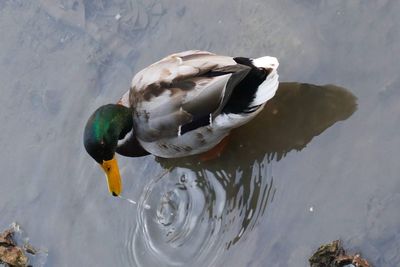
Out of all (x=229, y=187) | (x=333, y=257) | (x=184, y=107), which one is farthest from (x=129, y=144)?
(x=333, y=257)

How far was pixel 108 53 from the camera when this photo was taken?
582cm

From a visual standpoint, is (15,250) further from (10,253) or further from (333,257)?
(333,257)

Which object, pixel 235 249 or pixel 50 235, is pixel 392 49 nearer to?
pixel 235 249

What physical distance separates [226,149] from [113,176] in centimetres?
75

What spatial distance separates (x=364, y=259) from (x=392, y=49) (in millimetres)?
1337

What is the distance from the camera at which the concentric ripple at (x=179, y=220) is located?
4773 mm

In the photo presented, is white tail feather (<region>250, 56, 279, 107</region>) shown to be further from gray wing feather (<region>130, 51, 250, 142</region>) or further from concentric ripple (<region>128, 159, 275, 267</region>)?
concentric ripple (<region>128, 159, 275, 267</region>)

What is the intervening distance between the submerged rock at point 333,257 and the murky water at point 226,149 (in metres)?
0.08

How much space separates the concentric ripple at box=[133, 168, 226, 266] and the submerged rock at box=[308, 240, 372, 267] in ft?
2.25

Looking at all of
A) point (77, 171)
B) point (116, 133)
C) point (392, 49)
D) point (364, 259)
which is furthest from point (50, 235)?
point (392, 49)

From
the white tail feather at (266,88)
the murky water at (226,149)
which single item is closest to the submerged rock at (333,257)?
the murky water at (226,149)

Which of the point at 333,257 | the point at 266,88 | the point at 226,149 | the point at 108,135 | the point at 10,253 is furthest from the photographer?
the point at 10,253

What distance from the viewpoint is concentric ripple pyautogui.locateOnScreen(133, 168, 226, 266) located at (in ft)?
15.7

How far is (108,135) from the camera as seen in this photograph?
A: 15.9ft
